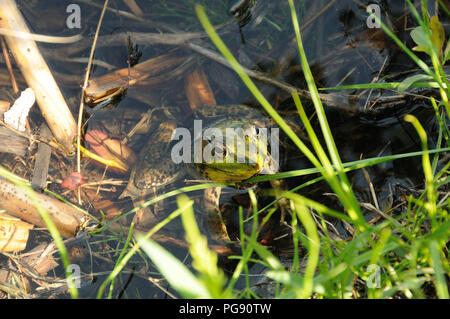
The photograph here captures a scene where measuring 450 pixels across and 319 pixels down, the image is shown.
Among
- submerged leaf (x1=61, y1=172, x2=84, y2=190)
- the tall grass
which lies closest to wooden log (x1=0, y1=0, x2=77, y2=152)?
submerged leaf (x1=61, y1=172, x2=84, y2=190)

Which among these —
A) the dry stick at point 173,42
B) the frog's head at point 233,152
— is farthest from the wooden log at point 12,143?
the frog's head at point 233,152

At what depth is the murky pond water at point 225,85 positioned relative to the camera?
257 centimetres

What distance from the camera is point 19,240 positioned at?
103 inches

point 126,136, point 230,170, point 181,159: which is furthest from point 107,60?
point 230,170

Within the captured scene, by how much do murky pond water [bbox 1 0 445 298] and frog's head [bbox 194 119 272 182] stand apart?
0.26 m

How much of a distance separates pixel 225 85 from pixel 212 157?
872mm

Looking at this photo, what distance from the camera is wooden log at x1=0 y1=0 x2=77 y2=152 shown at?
2711 mm

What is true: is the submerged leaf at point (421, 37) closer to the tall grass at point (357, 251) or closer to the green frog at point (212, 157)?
the tall grass at point (357, 251)

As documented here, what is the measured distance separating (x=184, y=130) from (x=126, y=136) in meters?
0.54

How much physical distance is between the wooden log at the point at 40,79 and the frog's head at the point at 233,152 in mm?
1163
